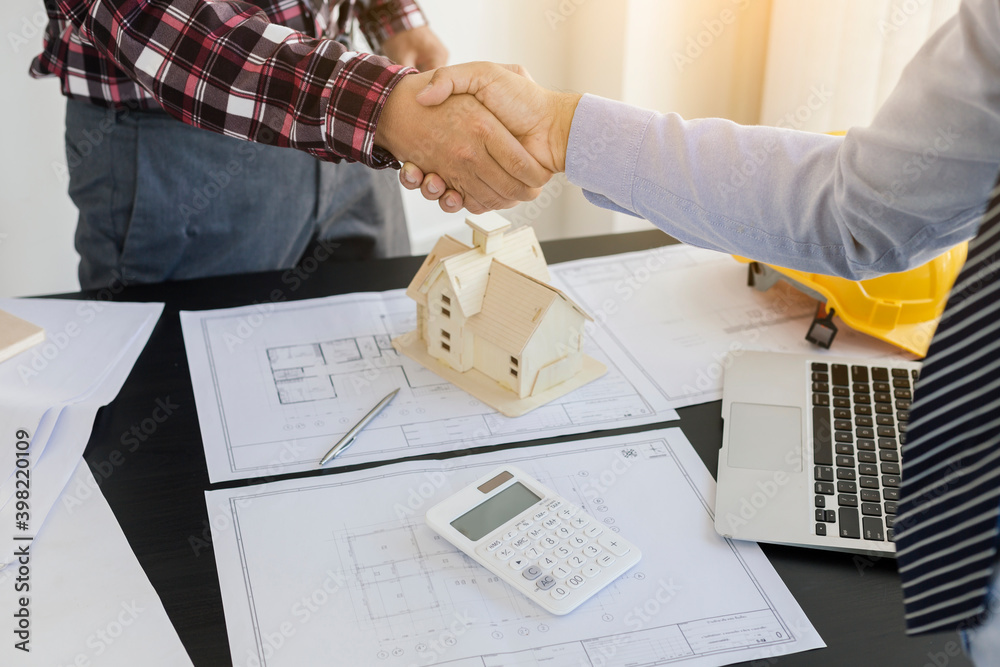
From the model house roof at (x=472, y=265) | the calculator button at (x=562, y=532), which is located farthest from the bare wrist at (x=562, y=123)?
the calculator button at (x=562, y=532)

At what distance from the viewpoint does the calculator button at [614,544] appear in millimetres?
718

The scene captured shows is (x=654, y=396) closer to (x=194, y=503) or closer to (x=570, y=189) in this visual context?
(x=194, y=503)

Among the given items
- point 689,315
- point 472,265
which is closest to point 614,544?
point 472,265

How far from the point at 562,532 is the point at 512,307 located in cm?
27

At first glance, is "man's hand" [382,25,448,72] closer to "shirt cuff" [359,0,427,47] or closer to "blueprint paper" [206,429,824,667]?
"shirt cuff" [359,0,427,47]

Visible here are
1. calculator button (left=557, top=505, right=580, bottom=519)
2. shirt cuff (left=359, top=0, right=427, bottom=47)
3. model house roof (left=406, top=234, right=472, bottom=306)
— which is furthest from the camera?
shirt cuff (left=359, top=0, right=427, bottom=47)

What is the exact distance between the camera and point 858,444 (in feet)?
2.70

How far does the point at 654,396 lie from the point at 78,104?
0.89 m

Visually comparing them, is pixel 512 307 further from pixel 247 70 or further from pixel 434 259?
pixel 247 70

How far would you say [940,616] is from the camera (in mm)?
571

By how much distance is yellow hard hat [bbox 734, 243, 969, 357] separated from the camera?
3.27 feet

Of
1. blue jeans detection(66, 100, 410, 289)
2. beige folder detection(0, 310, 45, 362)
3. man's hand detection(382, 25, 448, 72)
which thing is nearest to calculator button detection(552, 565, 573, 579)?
beige folder detection(0, 310, 45, 362)

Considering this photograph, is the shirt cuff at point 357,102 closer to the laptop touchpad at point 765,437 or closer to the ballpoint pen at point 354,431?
the ballpoint pen at point 354,431

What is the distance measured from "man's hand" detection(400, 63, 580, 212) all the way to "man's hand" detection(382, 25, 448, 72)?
41cm
